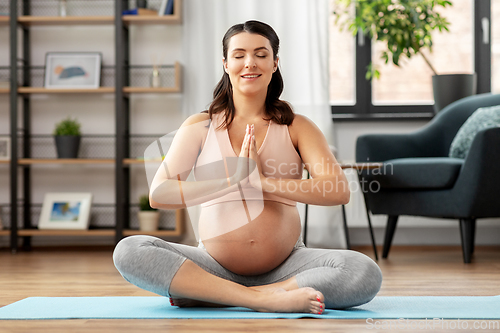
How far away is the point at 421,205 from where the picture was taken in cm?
252

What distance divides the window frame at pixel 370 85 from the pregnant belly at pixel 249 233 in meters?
2.05

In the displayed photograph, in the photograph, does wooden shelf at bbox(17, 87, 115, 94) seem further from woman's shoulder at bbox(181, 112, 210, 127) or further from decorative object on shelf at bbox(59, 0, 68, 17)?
woman's shoulder at bbox(181, 112, 210, 127)

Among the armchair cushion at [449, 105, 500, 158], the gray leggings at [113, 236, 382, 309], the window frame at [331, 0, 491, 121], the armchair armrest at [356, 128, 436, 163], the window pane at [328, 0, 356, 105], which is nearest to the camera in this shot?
the gray leggings at [113, 236, 382, 309]

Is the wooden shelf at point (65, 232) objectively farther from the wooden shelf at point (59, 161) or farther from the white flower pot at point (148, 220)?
the wooden shelf at point (59, 161)

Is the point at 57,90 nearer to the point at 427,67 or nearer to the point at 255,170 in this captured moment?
the point at 255,170

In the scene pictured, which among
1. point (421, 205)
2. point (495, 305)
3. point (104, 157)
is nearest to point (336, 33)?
point (421, 205)

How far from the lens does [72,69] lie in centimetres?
326

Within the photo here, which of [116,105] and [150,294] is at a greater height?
[116,105]

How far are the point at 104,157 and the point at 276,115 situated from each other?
85.1 inches

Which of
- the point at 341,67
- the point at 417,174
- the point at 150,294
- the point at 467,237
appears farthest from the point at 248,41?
the point at 341,67

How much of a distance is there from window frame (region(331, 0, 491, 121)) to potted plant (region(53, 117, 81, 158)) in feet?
5.25

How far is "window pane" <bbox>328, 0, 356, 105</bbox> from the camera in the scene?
3447mm

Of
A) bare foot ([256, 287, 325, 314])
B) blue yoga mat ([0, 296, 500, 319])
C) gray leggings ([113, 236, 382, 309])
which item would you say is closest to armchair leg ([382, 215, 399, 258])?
blue yoga mat ([0, 296, 500, 319])

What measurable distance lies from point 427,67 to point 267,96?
2.26 meters
